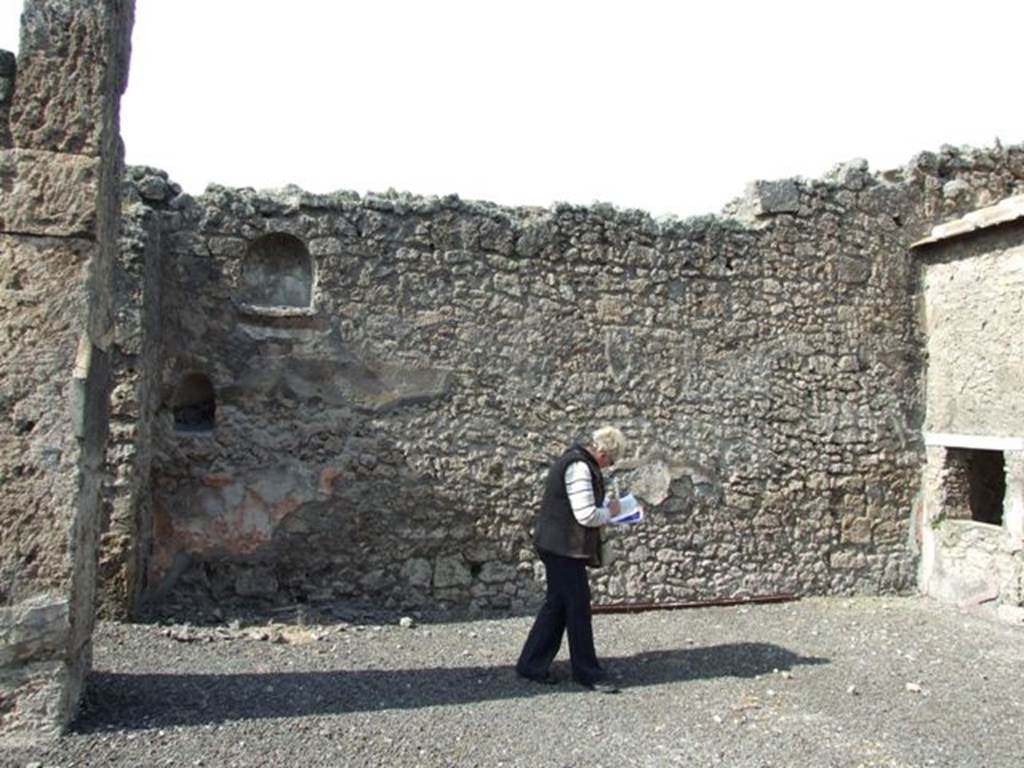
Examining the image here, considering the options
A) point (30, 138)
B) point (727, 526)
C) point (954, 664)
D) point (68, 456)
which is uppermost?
point (30, 138)

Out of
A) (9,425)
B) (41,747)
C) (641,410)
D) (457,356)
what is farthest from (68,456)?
(641,410)

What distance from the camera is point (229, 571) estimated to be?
661 centimetres

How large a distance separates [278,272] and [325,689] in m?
3.24

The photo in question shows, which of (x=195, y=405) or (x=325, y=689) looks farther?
(x=195, y=405)

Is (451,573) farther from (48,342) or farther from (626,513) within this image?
(48,342)

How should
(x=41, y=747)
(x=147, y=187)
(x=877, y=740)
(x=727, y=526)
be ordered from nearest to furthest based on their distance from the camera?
1. (x=41, y=747)
2. (x=877, y=740)
3. (x=147, y=187)
4. (x=727, y=526)

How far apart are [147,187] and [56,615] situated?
11.3 feet

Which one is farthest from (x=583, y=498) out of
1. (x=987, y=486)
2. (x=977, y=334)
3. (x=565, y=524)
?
(x=987, y=486)

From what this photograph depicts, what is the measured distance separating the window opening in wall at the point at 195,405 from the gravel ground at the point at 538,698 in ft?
4.90

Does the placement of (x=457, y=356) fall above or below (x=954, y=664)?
above

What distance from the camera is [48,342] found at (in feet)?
13.4

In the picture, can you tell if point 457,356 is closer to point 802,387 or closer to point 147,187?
point 147,187

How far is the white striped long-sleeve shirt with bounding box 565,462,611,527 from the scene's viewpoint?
511 centimetres

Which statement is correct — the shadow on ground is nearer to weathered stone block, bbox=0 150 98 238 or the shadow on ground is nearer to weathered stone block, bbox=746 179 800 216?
weathered stone block, bbox=0 150 98 238
